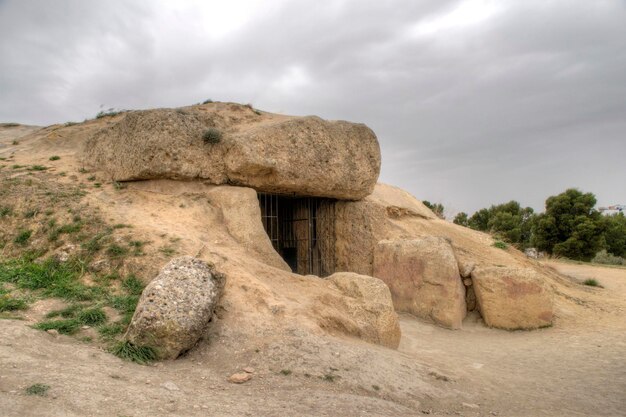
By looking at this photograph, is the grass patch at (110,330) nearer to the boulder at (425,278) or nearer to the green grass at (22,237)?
the green grass at (22,237)

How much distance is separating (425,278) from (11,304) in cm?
662

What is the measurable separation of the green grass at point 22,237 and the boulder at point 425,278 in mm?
6157

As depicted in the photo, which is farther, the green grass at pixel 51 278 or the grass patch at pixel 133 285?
the grass patch at pixel 133 285

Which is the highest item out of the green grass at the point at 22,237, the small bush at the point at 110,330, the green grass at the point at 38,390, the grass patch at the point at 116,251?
the green grass at the point at 22,237

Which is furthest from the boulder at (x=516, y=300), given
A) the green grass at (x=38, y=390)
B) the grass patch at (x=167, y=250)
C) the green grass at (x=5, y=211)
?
the green grass at (x=5, y=211)

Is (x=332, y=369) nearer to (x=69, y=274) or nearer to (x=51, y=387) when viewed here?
(x=51, y=387)

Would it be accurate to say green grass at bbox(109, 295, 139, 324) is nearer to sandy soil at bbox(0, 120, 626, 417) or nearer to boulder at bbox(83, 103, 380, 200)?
sandy soil at bbox(0, 120, 626, 417)

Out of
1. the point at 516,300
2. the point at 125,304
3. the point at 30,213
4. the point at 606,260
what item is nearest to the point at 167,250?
the point at 125,304

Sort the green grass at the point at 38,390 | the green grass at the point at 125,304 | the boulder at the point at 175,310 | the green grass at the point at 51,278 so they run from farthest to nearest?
1. the green grass at the point at 51,278
2. the green grass at the point at 125,304
3. the boulder at the point at 175,310
4. the green grass at the point at 38,390

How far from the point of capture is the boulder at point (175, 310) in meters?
4.67

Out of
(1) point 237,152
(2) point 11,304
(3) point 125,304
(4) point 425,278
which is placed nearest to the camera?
(2) point 11,304

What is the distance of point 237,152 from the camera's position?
8.52m

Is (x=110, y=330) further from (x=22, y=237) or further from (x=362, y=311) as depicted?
(x=362, y=311)

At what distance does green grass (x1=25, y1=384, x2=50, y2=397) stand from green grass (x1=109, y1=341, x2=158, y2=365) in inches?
46.7
